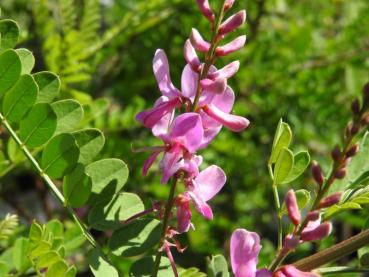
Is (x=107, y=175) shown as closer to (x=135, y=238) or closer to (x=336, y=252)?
(x=135, y=238)

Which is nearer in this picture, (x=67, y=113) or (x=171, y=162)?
(x=171, y=162)

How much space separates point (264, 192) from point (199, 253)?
0.99 ft

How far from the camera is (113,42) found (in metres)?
1.79

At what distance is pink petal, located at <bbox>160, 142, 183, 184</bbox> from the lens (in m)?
0.71

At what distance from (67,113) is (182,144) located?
0.21m

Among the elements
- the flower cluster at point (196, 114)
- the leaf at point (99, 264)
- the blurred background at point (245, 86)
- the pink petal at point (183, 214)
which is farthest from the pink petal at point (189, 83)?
the blurred background at point (245, 86)

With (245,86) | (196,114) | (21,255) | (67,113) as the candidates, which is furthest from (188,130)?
(245,86)

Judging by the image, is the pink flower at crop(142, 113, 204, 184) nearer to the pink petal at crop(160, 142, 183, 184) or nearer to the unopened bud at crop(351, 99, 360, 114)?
the pink petal at crop(160, 142, 183, 184)

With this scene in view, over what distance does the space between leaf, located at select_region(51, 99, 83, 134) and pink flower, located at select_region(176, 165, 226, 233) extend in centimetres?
20

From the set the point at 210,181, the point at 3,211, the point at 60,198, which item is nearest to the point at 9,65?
the point at 60,198

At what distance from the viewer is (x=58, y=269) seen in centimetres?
76

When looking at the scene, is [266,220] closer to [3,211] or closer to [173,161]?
[3,211]

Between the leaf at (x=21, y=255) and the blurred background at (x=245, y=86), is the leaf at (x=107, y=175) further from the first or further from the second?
the blurred background at (x=245, y=86)

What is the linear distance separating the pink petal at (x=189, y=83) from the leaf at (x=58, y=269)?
223 millimetres
